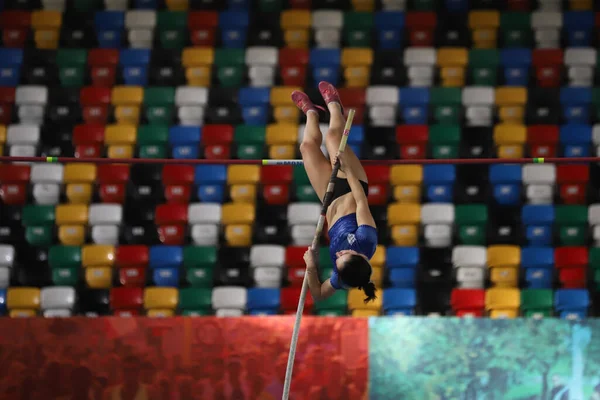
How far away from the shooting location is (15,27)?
10.4 m

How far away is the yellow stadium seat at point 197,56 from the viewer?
1003 cm

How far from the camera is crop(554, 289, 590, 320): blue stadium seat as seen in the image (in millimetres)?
8180

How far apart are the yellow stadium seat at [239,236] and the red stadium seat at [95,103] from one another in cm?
185

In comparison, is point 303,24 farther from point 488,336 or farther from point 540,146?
point 488,336

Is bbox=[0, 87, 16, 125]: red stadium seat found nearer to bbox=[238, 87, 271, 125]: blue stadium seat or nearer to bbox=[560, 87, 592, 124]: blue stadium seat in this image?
bbox=[238, 87, 271, 125]: blue stadium seat

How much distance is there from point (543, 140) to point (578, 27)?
145 cm

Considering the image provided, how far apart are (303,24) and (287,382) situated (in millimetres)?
4892

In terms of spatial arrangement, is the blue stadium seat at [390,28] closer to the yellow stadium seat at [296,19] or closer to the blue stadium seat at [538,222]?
the yellow stadium seat at [296,19]

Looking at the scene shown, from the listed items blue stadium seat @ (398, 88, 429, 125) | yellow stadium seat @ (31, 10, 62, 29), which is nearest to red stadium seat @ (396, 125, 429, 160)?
blue stadium seat @ (398, 88, 429, 125)

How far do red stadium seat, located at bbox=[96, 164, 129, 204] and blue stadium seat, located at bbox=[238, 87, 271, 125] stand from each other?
51.1 inches

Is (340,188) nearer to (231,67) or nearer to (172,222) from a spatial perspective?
(172,222)

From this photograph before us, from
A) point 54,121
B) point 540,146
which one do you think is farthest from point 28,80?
point 540,146

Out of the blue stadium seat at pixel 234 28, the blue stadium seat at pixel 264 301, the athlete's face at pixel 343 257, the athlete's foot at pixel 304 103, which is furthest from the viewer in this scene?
the blue stadium seat at pixel 234 28

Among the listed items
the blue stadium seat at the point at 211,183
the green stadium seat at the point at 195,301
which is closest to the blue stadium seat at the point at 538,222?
the blue stadium seat at the point at 211,183
